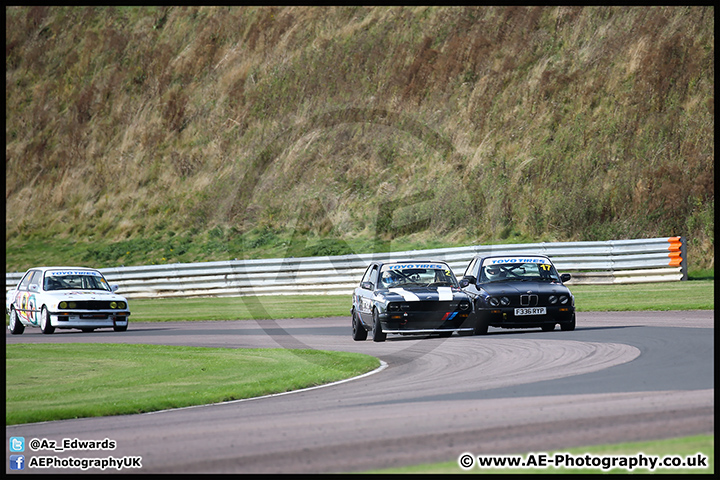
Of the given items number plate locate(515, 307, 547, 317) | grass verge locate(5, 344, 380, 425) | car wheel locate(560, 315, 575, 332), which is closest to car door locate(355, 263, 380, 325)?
grass verge locate(5, 344, 380, 425)

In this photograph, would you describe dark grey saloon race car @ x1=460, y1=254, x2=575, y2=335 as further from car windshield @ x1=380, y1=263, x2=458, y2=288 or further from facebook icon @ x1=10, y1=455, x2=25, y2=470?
facebook icon @ x1=10, y1=455, x2=25, y2=470

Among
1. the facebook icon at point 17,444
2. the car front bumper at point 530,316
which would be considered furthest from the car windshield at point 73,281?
the facebook icon at point 17,444

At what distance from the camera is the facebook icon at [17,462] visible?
259 inches

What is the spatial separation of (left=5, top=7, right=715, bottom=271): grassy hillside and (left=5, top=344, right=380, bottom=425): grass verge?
64.3 ft

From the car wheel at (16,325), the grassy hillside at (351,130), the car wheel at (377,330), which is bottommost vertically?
the car wheel at (16,325)

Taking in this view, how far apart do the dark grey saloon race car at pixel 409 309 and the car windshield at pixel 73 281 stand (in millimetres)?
8361

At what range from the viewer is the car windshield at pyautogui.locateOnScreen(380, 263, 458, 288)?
55.6ft

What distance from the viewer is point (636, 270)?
26.4 meters

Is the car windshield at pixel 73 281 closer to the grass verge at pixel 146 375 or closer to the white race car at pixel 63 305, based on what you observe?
the white race car at pixel 63 305

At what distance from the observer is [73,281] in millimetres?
22422

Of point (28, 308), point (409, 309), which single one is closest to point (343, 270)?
point (28, 308)
